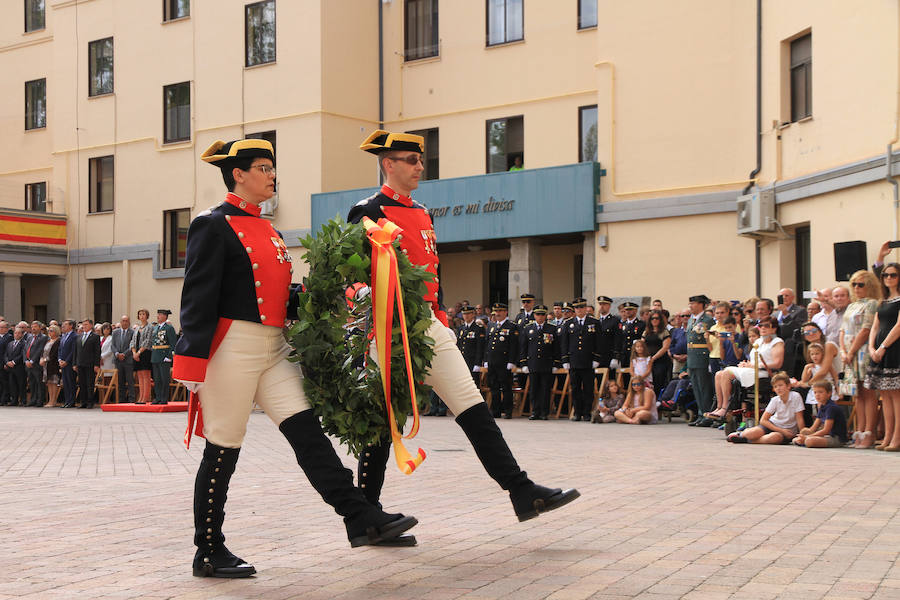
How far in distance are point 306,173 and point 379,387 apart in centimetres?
2441

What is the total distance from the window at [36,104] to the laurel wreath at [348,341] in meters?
34.0

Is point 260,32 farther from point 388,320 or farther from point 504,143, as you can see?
point 388,320

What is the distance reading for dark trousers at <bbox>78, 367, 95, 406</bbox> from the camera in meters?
25.8

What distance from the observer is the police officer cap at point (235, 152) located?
19.2ft

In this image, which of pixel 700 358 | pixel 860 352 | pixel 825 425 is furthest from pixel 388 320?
pixel 700 358

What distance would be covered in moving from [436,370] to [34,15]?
35.8 m

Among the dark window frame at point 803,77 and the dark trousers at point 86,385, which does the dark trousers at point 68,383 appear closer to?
the dark trousers at point 86,385

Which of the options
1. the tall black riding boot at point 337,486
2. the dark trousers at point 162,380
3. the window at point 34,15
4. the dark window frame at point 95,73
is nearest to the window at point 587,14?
the dark trousers at point 162,380

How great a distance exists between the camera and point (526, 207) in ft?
83.5

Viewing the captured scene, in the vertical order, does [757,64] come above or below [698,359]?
above

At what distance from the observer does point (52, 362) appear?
26.9 m

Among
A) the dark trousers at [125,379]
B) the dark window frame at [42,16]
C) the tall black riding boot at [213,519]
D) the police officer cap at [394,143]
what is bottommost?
the dark trousers at [125,379]

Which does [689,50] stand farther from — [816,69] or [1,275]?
[1,275]

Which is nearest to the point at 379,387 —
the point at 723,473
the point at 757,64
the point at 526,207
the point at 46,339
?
the point at 723,473
